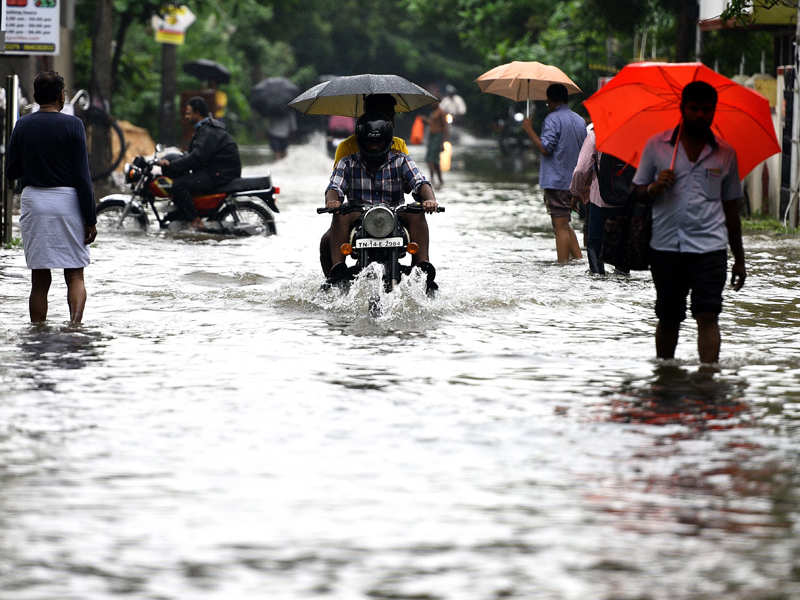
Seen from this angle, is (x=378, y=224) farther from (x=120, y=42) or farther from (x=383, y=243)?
(x=120, y=42)

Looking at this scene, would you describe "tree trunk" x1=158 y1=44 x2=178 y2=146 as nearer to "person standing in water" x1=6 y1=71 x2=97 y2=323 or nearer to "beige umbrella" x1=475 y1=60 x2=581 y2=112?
"beige umbrella" x1=475 y1=60 x2=581 y2=112

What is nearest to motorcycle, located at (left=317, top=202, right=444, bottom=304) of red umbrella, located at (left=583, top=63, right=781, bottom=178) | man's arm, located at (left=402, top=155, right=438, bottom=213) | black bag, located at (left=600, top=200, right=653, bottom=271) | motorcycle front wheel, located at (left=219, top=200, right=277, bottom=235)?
man's arm, located at (left=402, top=155, right=438, bottom=213)

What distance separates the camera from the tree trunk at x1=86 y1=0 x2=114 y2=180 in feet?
103

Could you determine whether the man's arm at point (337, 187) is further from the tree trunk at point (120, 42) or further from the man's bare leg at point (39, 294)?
the tree trunk at point (120, 42)

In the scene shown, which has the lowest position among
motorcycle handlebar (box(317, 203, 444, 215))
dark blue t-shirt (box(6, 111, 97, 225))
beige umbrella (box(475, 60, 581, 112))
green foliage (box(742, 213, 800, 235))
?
green foliage (box(742, 213, 800, 235))

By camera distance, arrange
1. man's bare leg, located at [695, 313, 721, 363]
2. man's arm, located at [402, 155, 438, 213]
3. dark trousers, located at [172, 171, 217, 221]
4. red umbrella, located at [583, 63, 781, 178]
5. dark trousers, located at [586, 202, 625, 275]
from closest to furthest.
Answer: man's bare leg, located at [695, 313, 721, 363] → red umbrella, located at [583, 63, 781, 178] → man's arm, located at [402, 155, 438, 213] → dark trousers, located at [586, 202, 625, 275] → dark trousers, located at [172, 171, 217, 221]

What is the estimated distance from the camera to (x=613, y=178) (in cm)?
1457

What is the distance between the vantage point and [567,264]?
1647cm

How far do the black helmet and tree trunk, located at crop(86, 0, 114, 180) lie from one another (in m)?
19.0

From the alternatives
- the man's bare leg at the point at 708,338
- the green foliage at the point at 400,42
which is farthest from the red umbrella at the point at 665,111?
the green foliage at the point at 400,42

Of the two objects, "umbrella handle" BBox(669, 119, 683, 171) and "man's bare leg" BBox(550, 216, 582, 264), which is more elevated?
"umbrella handle" BBox(669, 119, 683, 171)

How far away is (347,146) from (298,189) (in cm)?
1791

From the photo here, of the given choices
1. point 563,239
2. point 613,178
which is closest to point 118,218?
point 563,239

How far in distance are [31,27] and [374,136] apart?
9.36 metres
